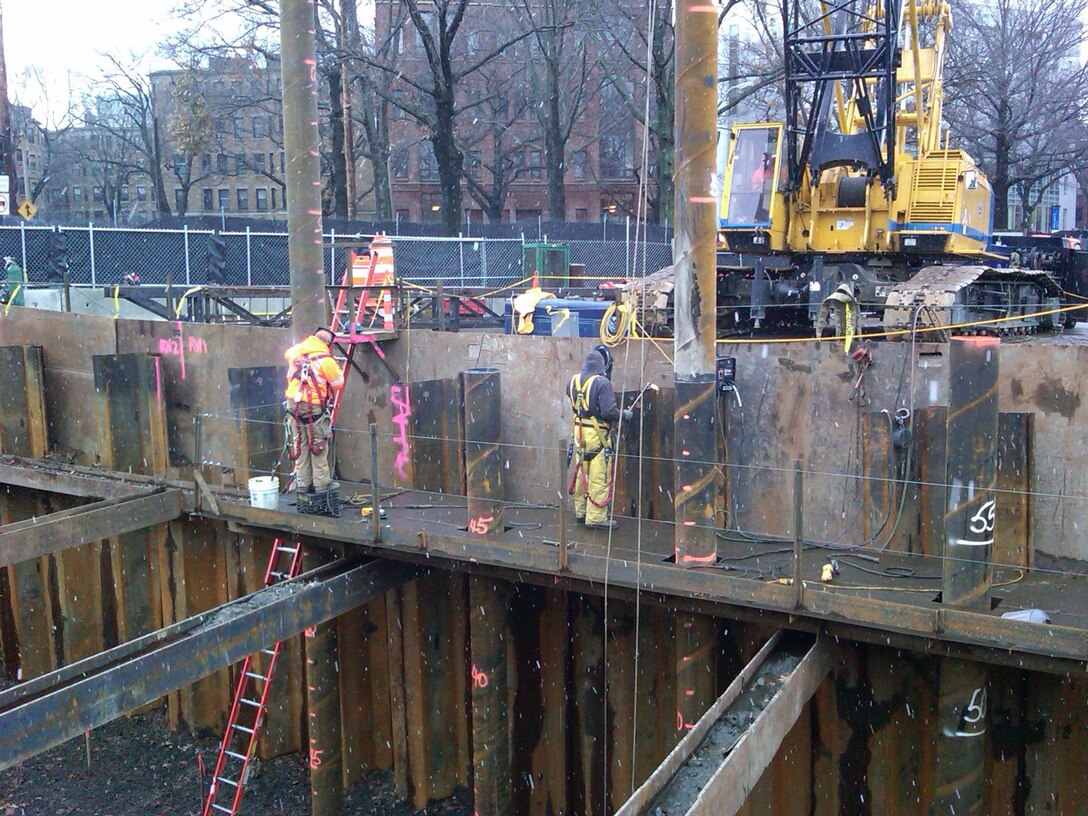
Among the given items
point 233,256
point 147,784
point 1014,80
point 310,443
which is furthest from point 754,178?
point 1014,80

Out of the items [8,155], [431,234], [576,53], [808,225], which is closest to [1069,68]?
[576,53]

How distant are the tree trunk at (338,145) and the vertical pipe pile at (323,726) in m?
26.3

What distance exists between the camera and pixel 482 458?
332 inches

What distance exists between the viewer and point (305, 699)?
10336 mm

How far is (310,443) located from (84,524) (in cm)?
218

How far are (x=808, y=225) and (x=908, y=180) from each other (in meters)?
1.42

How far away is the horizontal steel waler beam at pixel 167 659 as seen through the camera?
610 cm

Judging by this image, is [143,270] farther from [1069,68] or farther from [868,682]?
[1069,68]

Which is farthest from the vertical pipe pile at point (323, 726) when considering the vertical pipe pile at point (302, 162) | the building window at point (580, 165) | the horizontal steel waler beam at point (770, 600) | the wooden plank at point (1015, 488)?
the building window at point (580, 165)

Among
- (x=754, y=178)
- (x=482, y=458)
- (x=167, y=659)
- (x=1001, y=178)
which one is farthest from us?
(x=1001, y=178)

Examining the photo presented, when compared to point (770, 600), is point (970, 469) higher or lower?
higher

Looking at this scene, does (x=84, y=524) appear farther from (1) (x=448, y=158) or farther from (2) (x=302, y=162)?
(1) (x=448, y=158)

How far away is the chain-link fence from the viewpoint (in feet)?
67.3

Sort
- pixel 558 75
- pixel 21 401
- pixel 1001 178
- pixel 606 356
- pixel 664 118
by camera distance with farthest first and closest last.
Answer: pixel 558 75 < pixel 1001 178 < pixel 664 118 < pixel 21 401 < pixel 606 356
